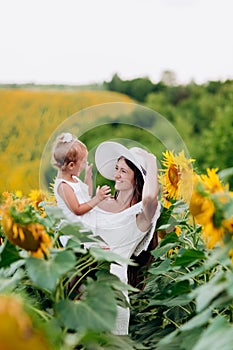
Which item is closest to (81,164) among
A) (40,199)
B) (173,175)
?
(173,175)

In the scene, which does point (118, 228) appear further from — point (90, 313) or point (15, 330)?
point (15, 330)

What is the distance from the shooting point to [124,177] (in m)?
2.49

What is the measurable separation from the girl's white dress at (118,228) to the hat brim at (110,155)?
5.2 inches

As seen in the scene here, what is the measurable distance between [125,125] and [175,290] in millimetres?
786

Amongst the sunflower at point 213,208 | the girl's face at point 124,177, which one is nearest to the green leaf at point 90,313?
the sunflower at point 213,208

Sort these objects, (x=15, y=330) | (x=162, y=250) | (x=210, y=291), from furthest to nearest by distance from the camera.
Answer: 1. (x=162, y=250)
2. (x=210, y=291)
3. (x=15, y=330)

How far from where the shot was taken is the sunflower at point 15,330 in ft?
3.12

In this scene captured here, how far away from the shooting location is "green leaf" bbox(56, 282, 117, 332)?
5.03ft

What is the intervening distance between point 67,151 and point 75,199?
14 cm

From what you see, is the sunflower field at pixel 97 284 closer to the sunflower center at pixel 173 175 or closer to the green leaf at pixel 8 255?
the green leaf at pixel 8 255

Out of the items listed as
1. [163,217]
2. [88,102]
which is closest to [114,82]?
[88,102]

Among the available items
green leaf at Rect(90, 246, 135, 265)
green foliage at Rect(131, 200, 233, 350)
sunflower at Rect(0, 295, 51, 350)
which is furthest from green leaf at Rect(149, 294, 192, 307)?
sunflower at Rect(0, 295, 51, 350)

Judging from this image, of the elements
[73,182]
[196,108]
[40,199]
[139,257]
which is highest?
[196,108]

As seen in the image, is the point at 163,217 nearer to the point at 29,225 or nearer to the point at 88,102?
the point at 29,225
